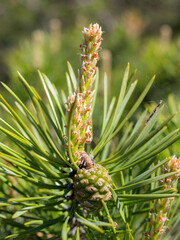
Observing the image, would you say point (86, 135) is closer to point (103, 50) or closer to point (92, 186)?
point (92, 186)

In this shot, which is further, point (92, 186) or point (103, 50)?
point (103, 50)

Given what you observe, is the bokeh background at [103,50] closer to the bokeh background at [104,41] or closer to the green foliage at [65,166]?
the bokeh background at [104,41]

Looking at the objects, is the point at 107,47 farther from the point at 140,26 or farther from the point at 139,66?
the point at 140,26

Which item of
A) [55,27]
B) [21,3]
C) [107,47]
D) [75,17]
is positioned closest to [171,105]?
[55,27]

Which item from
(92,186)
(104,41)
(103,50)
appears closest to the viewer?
(92,186)

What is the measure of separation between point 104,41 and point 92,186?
1.78 m

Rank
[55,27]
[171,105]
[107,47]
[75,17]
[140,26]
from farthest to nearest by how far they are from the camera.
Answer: [75,17] → [140,26] → [107,47] → [55,27] → [171,105]

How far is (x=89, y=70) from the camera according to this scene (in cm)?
44

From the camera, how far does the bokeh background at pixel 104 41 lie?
133 centimetres

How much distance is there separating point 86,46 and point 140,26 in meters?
3.05

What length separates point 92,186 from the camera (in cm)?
42

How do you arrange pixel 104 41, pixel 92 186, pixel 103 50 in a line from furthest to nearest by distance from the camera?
pixel 104 41 → pixel 103 50 → pixel 92 186

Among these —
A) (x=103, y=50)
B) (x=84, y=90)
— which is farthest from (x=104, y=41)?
(x=84, y=90)

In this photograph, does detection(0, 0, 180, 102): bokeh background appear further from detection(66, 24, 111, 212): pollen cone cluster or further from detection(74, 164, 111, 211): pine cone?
detection(74, 164, 111, 211): pine cone
